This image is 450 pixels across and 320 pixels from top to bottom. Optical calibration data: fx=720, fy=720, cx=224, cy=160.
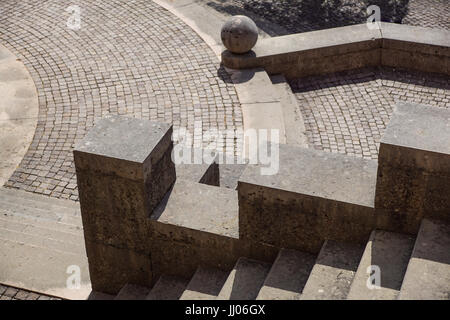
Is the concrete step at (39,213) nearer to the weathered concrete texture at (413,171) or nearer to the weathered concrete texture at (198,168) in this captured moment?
the weathered concrete texture at (198,168)

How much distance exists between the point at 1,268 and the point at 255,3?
886 cm

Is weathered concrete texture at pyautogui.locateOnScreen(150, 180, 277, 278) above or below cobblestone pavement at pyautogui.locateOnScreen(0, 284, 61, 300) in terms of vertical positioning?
above

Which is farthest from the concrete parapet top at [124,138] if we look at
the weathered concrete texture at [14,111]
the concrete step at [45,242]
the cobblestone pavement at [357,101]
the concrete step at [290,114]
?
the cobblestone pavement at [357,101]

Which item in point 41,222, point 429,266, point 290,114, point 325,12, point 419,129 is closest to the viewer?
point 429,266

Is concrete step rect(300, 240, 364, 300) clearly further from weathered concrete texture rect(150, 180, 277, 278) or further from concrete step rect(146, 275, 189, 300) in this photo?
concrete step rect(146, 275, 189, 300)

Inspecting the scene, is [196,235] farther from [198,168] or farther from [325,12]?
[325,12]

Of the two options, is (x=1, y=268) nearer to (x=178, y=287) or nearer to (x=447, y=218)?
(x=178, y=287)

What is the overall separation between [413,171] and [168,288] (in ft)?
8.54

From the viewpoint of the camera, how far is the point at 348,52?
12.1 metres

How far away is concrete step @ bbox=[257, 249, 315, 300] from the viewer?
6.08 meters

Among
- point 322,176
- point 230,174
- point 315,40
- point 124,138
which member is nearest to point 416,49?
point 315,40

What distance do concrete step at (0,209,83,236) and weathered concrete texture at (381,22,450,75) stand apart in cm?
636

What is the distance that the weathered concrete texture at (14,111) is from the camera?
998 cm

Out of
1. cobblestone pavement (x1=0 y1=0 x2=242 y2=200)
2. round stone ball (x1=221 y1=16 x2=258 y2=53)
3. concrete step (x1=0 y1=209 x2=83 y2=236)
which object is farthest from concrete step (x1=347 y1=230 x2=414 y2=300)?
round stone ball (x1=221 y1=16 x2=258 y2=53)
